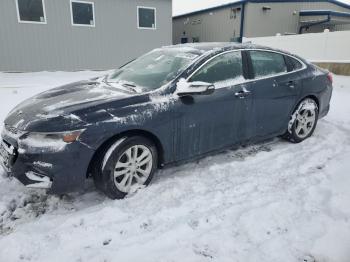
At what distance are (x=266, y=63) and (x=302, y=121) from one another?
3.69ft

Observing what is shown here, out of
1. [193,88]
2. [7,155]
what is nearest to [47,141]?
[7,155]

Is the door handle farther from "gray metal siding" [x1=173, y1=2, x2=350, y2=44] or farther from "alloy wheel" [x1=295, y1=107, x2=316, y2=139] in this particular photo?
"gray metal siding" [x1=173, y1=2, x2=350, y2=44]

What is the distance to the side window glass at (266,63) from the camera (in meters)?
4.15

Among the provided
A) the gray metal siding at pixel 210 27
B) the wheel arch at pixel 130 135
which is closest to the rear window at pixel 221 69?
the wheel arch at pixel 130 135

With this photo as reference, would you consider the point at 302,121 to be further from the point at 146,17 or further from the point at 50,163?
the point at 146,17

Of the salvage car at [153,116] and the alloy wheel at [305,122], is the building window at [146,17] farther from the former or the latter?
the alloy wheel at [305,122]

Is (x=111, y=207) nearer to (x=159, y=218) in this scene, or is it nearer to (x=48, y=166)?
(x=159, y=218)

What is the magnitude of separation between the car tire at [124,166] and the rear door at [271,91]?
1.60 meters

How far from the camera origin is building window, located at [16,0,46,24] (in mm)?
11579

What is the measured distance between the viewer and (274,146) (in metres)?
4.69

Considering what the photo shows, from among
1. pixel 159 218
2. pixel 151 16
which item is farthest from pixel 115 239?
pixel 151 16

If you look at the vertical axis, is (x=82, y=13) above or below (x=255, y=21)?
below

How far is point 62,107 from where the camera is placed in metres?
3.02

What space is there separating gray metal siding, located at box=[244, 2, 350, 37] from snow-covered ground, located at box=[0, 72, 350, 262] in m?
15.8
